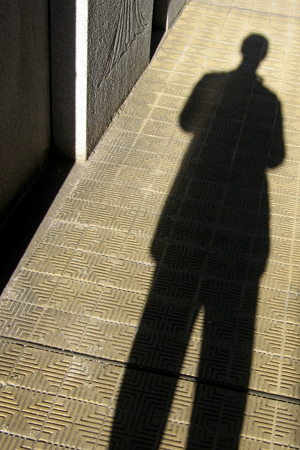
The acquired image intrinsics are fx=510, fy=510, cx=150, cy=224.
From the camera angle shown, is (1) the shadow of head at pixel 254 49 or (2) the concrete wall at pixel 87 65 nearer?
(2) the concrete wall at pixel 87 65

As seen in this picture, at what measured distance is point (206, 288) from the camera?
14.1 ft

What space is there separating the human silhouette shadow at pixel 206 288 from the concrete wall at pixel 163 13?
272 centimetres

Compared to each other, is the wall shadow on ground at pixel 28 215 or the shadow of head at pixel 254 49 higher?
the shadow of head at pixel 254 49

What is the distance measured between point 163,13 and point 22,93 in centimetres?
489

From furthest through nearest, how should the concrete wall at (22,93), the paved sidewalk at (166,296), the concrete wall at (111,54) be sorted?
the concrete wall at (111,54) → the concrete wall at (22,93) → the paved sidewalk at (166,296)

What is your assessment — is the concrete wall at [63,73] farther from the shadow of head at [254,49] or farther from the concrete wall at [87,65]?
the shadow of head at [254,49]

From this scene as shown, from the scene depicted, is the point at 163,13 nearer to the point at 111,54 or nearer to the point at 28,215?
the point at 111,54

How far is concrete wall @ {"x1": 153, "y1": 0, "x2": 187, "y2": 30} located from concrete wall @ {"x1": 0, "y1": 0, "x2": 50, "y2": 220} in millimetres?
4248

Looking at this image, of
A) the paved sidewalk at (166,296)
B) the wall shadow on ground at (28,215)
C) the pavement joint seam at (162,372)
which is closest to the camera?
the paved sidewalk at (166,296)

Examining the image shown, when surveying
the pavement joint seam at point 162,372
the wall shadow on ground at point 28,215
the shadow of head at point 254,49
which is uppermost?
the shadow of head at point 254,49

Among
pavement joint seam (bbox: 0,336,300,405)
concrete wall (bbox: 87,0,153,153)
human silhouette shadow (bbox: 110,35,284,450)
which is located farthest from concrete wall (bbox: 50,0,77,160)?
pavement joint seam (bbox: 0,336,300,405)

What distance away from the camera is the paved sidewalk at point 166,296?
11.2ft

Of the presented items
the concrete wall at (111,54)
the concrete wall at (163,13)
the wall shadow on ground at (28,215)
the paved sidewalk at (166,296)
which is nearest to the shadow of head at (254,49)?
the concrete wall at (163,13)

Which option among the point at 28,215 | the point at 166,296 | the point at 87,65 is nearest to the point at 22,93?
the point at 87,65
